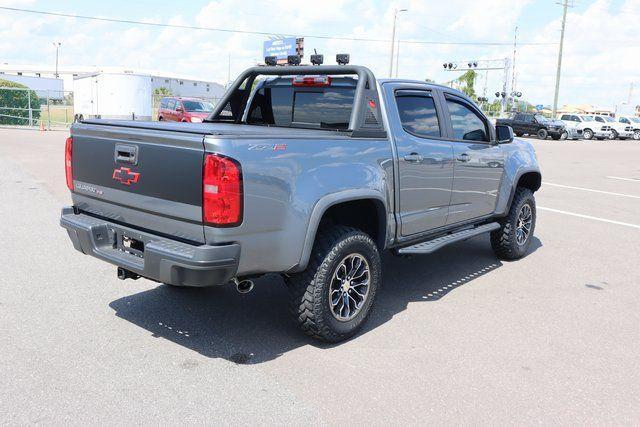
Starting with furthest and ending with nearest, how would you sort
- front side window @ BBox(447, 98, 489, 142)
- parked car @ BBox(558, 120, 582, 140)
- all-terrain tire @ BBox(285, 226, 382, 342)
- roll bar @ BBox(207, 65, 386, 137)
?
1. parked car @ BBox(558, 120, 582, 140)
2. front side window @ BBox(447, 98, 489, 142)
3. roll bar @ BBox(207, 65, 386, 137)
4. all-terrain tire @ BBox(285, 226, 382, 342)

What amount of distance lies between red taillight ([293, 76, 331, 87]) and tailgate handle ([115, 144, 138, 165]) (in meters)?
1.85

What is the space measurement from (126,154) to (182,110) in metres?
20.6

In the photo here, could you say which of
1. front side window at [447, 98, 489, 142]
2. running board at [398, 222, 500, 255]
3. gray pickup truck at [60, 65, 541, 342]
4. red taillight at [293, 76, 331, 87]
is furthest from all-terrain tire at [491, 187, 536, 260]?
red taillight at [293, 76, 331, 87]

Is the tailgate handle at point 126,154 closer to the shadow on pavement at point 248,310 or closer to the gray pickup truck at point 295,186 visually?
the gray pickup truck at point 295,186

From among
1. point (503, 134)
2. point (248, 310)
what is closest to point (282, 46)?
point (503, 134)

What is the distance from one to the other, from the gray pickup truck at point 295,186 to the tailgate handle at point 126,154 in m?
0.01

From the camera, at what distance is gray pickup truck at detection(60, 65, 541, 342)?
3371mm

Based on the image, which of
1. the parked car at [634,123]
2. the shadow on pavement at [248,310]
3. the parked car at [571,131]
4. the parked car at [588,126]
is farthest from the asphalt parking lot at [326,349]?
the parked car at [634,123]

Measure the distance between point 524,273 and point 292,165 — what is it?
11.6 feet

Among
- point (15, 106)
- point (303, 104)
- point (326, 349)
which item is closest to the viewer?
point (326, 349)

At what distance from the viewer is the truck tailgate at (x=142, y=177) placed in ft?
11.1

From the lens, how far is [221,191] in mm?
3266

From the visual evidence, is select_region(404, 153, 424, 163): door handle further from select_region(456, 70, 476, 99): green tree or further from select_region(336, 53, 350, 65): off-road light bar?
select_region(456, 70, 476, 99): green tree

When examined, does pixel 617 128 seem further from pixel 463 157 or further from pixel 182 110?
pixel 463 157
